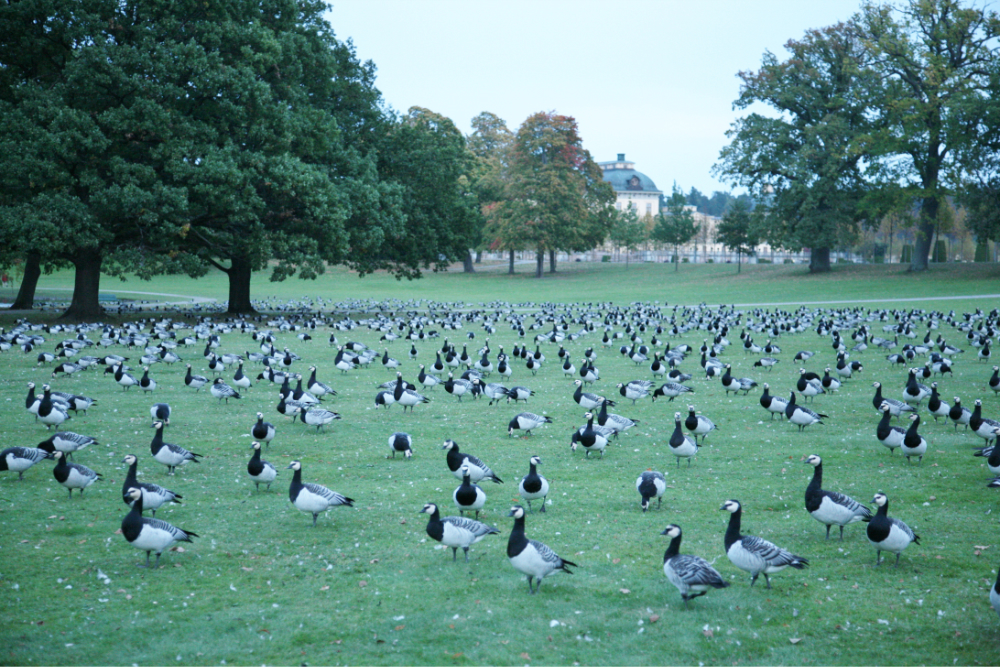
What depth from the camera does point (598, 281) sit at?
83.0m

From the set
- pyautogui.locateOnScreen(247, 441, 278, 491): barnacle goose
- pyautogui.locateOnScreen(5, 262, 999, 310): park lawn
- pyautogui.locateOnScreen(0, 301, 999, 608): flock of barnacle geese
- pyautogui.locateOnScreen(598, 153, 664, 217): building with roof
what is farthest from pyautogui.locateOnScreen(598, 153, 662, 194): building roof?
pyautogui.locateOnScreen(247, 441, 278, 491): barnacle goose

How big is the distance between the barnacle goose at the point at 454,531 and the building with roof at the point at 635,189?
157714mm

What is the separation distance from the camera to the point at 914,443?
12.7 metres

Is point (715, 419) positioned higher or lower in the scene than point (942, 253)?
lower

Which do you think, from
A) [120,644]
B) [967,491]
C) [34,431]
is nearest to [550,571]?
[120,644]

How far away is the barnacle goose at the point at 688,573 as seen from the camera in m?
7.41

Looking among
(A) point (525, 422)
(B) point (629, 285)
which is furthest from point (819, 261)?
(A) point (525, 422)

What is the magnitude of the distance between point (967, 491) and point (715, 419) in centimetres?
600

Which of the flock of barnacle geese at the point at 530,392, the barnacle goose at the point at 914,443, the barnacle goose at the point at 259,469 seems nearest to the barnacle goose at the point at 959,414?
the flock of barnacle geese at the point at 530,392

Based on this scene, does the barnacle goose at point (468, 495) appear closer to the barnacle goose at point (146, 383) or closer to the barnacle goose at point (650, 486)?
the barnacle goose at point (650, 486)

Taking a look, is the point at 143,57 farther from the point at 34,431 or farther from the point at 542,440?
the point at 542,440

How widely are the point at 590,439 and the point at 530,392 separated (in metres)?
5.86

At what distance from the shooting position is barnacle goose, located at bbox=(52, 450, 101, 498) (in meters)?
10.8

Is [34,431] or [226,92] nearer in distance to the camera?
[34,431]
